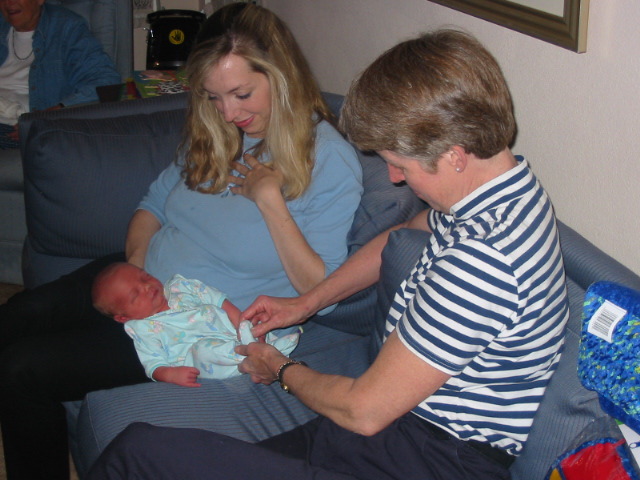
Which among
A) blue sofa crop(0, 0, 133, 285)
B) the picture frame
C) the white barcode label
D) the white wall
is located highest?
the picture frame

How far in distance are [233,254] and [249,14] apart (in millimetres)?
608

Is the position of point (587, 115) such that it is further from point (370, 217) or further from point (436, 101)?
point (370, 217)

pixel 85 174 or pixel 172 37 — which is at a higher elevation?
pixel 172 37

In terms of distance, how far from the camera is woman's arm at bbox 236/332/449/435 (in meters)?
1.05

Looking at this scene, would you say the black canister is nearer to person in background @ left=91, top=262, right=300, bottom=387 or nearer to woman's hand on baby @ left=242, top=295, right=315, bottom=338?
person in background @ left=91, top=262, right=300, bottom=387

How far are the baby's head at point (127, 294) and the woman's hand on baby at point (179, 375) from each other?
0.53ft

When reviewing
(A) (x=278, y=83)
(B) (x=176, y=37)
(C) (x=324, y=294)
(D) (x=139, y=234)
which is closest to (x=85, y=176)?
(D) (x=139, y=234)

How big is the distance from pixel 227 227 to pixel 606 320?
977 millimetres

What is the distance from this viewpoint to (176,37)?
10.8 feet

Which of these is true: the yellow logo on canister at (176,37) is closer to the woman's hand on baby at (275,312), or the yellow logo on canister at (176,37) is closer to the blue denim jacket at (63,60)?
the blue denim jacket at (63,60)

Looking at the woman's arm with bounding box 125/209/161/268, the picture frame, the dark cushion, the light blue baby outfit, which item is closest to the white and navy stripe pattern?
the picture frame

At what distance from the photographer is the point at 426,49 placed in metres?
1.11

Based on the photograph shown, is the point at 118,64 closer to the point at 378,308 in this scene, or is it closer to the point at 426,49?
the point at 378,308

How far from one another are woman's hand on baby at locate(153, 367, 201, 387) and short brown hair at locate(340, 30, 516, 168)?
775mm
